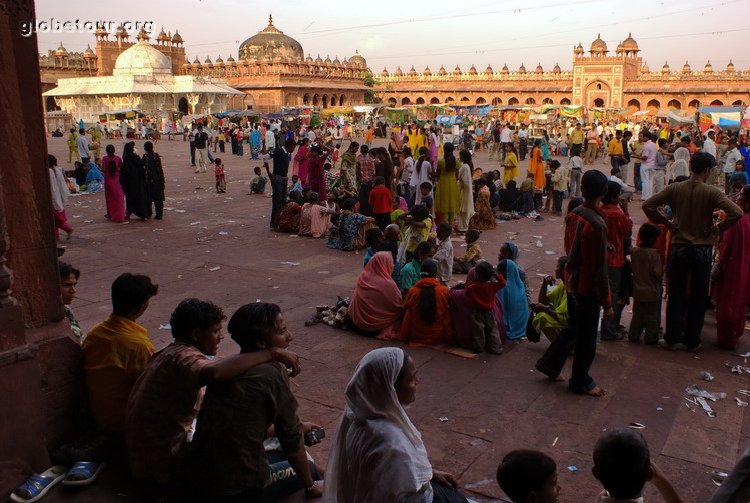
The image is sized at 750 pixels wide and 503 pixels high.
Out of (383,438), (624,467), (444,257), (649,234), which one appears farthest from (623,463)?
(444,257)

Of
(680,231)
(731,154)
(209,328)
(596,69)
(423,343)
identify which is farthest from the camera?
(596,69)

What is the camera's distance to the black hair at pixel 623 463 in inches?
87.1

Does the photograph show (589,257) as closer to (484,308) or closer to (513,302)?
(484,308)

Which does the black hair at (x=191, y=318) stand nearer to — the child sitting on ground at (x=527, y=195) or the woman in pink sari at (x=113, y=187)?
the woman in pink sari at (x=113, y=187)

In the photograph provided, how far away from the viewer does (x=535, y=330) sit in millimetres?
5027

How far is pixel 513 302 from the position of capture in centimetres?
523

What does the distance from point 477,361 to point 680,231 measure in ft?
5.97

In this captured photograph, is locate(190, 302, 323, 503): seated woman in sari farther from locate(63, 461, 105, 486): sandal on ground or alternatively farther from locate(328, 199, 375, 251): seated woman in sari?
locate(328, 199, 375, 251): seated woman in sari

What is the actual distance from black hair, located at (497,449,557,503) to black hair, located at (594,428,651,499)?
0.19 m

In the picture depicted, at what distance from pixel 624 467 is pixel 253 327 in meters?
1.54

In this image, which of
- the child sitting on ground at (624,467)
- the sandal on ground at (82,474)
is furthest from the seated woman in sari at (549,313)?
the sandal on ground at (82,474)

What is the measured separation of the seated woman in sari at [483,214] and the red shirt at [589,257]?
6172 millimetres

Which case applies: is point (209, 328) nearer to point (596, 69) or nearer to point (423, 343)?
point (423, 343)

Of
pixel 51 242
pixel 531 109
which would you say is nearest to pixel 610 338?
pixel 51 242
